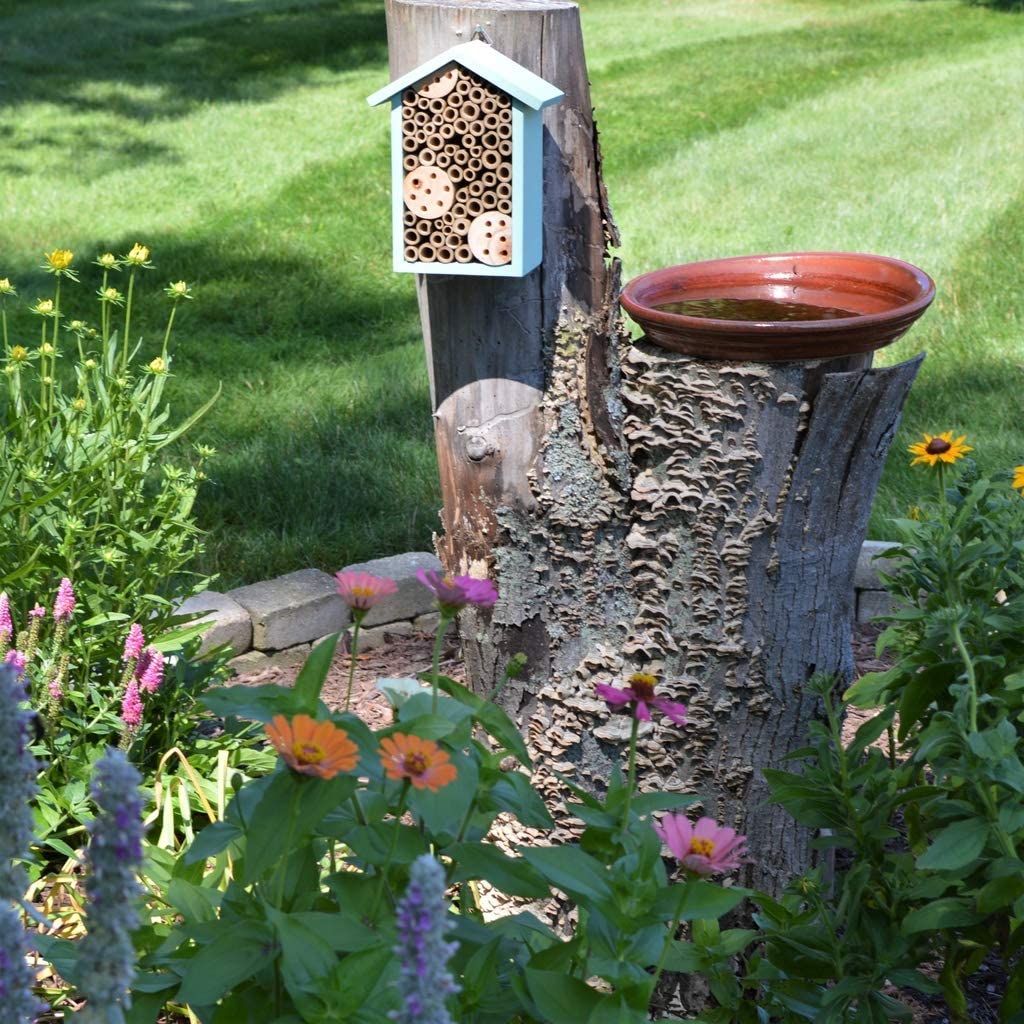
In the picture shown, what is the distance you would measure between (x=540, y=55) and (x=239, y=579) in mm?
1999

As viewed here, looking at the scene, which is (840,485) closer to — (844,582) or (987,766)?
(844,582)

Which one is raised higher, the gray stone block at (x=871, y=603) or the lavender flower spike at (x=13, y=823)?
the lavender flower spike at (x=13, y=823)

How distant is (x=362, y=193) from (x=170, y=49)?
5.74m

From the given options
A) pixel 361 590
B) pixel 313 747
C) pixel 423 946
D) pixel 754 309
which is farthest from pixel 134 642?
pixel 423 946

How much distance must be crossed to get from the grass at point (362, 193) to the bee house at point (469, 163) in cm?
181

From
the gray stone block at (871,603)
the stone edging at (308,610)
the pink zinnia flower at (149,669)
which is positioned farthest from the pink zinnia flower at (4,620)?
the gray stone block at (871,603)

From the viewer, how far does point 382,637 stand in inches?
151

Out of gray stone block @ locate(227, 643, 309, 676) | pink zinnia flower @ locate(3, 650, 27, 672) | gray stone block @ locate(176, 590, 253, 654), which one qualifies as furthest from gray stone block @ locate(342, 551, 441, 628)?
pink zinnia flower @ locate(3, 650, 27, 672)

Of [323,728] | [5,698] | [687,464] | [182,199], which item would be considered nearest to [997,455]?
[687,464]

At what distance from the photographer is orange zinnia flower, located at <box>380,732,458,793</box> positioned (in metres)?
1.23

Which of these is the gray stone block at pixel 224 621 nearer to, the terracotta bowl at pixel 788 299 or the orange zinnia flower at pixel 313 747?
the terracotta bowl at pixel 788 299

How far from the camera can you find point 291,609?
11.7 feet

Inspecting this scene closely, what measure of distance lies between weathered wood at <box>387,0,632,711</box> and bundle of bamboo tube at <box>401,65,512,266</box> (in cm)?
12

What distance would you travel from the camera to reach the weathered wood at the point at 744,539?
7.67 feet
